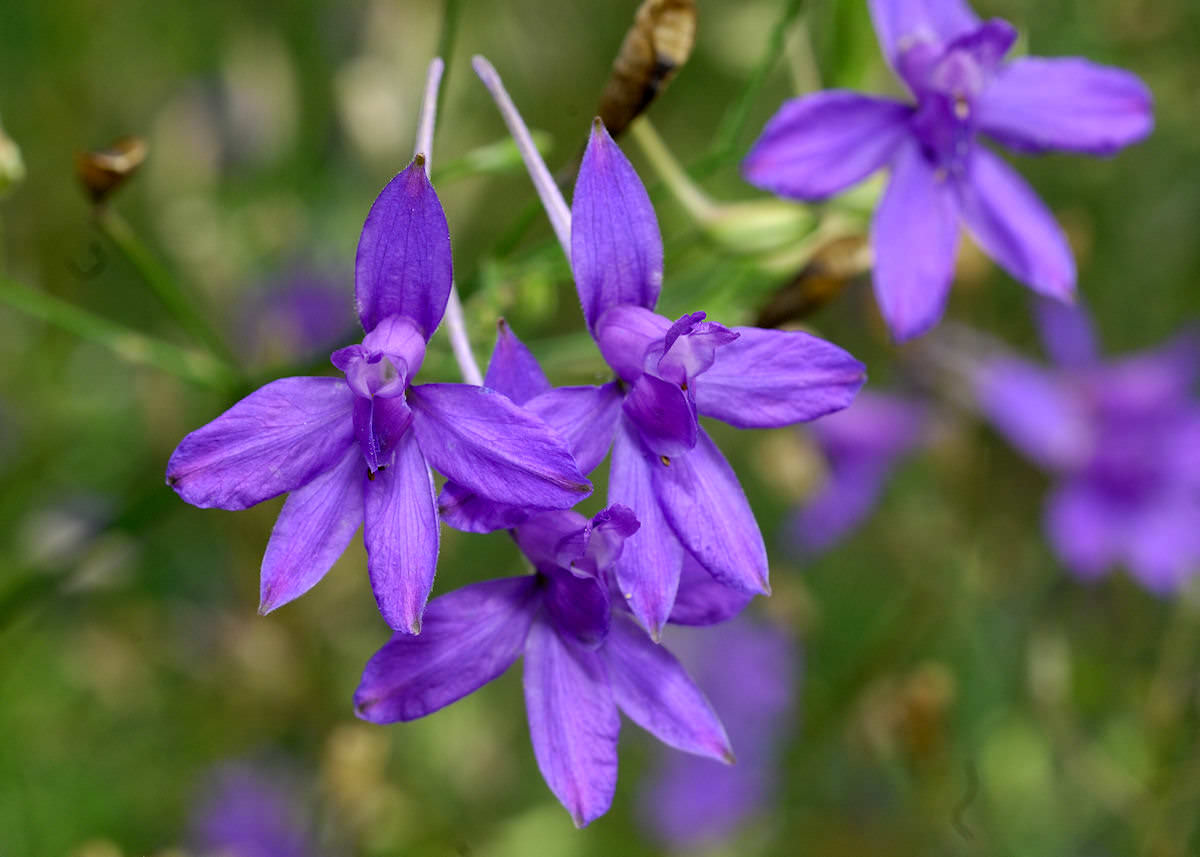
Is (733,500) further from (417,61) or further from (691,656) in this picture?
(691,656)

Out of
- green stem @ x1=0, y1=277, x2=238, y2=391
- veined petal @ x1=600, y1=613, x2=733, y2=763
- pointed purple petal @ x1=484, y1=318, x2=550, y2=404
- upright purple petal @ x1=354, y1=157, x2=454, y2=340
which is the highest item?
upright purple petal @ x1=354, y1=157, x2=454, y2=340

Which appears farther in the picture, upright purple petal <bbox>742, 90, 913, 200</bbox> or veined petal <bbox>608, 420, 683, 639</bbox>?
upright purple petal <bbox>742, 90, 913, 200</bbox>

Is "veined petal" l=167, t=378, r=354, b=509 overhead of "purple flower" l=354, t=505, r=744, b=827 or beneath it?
overhead

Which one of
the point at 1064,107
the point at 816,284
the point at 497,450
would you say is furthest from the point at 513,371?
the point at 1064,107

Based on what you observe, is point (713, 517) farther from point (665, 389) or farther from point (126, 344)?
point (126, 344)

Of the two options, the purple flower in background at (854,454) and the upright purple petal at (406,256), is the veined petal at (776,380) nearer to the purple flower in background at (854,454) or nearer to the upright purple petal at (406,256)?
the upright purple petal at (406,256)

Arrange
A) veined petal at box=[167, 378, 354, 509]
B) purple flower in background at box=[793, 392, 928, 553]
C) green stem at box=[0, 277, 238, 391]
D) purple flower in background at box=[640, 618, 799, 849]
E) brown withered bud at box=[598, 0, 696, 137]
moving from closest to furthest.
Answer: veined petal at box=[167, 378, 354, 509], brown withered bud at box=[598, 0, 696, 137], green stem at box=[0, 277, 238, 391], purple flower in background at box=[793, 392, 928, 553], purple flower in background at box=[640, 618, 799, 849]

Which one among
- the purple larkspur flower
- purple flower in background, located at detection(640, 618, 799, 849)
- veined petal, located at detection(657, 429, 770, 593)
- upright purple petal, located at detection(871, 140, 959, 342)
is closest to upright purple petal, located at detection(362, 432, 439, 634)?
veined petal, located at detection(657, 429, 770, 593)

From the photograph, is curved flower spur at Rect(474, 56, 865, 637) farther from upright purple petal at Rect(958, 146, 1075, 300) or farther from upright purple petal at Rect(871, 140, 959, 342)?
upright purple petal at Rect(958, 146, 1075, 300)
